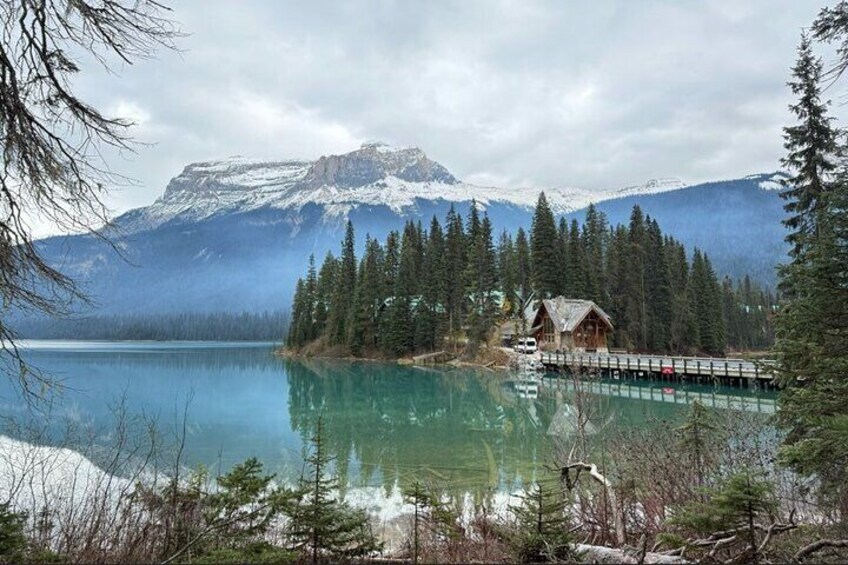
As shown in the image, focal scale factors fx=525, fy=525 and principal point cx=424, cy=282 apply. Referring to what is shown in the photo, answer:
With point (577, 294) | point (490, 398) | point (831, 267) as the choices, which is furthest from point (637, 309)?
point (831, 267)

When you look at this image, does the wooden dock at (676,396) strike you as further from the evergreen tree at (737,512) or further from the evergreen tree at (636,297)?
the evergreen tree at (636,297)

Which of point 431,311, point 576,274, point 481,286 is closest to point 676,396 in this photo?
point 576,274

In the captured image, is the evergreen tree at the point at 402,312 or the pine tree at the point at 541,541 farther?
the evergreen tree at the point at 402,312

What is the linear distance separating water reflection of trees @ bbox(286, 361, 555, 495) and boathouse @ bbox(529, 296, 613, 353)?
14314mm

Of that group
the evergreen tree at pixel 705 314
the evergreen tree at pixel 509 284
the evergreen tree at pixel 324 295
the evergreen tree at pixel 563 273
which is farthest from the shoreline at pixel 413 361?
the evergreen tree at pixel 705 314

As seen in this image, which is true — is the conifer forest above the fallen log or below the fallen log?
above

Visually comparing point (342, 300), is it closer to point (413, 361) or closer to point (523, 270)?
point (413, 361)

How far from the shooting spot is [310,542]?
14.9 feet

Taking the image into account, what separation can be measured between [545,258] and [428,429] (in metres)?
38.3

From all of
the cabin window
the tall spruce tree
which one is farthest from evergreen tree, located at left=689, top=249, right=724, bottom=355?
the tall spruce tree

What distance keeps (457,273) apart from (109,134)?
56248 millimetres

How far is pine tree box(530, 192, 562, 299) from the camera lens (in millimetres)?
55844

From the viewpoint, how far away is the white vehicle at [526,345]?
51.0m

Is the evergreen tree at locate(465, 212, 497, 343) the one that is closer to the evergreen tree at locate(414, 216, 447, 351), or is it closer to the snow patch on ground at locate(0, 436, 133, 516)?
the evergreen tree at locate(414, 216, 447, 351)
